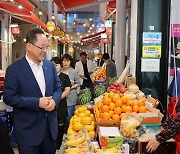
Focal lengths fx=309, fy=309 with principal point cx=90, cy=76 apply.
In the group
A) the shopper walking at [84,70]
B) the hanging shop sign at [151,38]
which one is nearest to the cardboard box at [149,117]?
the hanging shop sign at [151,38]

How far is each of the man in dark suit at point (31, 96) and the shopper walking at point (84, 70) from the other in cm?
673

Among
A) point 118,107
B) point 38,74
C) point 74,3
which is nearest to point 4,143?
point 38,74

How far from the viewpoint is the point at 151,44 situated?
6.15m

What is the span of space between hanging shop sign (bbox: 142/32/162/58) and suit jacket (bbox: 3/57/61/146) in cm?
330

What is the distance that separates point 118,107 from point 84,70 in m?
6.12

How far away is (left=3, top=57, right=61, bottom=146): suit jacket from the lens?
3.08 m


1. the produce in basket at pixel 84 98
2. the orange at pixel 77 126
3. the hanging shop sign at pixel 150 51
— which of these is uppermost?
the hanging shop sign at pixel 150 51

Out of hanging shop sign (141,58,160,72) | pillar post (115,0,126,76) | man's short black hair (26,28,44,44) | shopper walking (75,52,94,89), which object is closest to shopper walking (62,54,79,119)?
hanging shop sign (141,58,160,72)

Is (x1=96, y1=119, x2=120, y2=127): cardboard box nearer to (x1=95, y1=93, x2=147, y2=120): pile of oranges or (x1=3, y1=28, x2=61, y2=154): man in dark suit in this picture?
(x1=95, y1=93, x2=147, y2=120): pile of oranges

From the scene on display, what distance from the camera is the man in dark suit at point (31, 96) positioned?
10.2 feet

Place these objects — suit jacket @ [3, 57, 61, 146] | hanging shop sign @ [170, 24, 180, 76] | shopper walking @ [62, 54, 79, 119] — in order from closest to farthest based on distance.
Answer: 1. suit jacket @ [3, 57, 61, 146]
2. hanging shop sign @ [170, 24, 180, 76]
3. shopper walking @ [62, 54, 79, 119]

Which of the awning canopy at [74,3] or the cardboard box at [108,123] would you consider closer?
the cardboard box at [108,123]

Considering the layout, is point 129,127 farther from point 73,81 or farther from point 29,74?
point 73,81

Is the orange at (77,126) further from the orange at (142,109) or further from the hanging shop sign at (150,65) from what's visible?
the hanging shop sign at (150,65)
